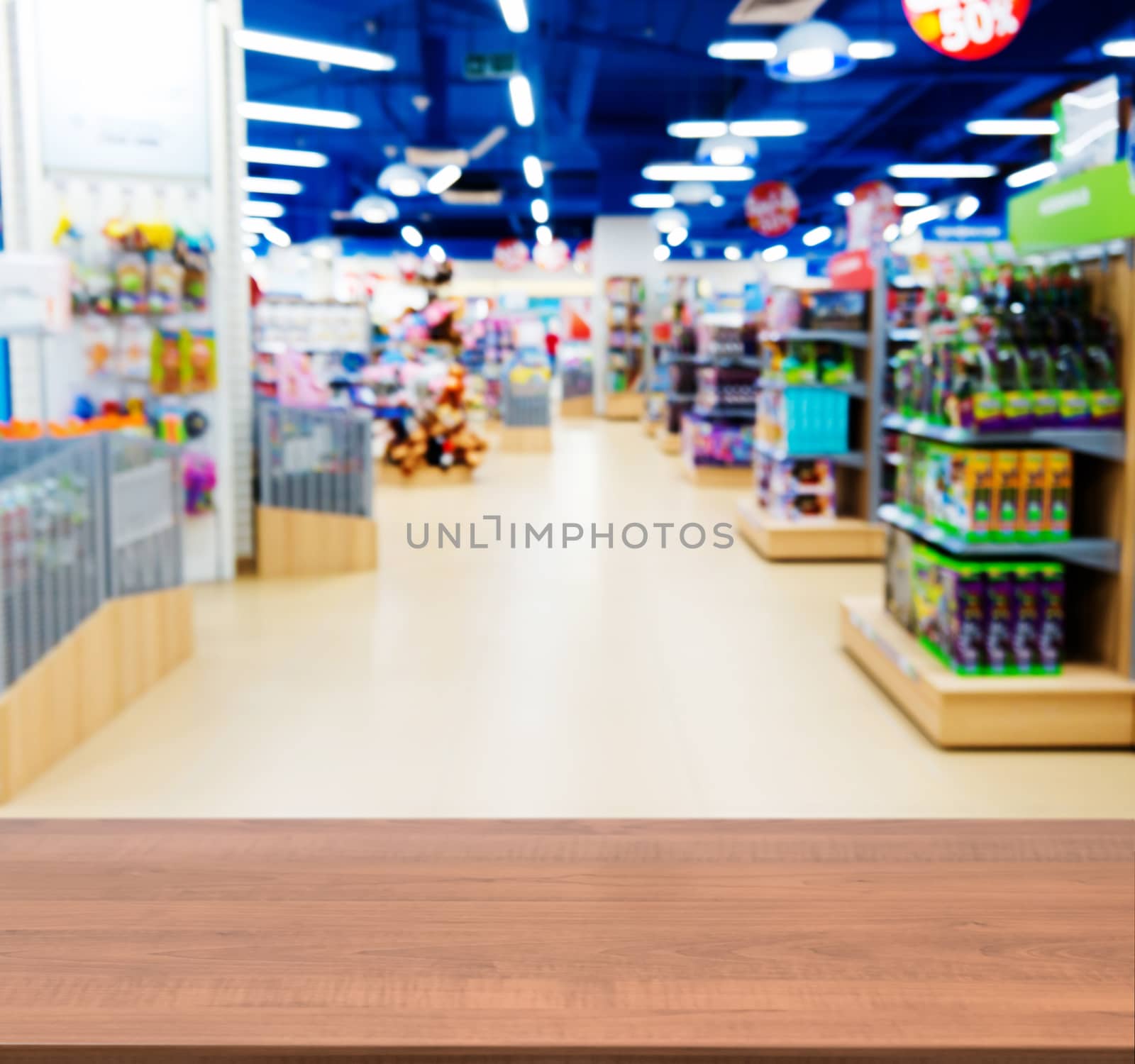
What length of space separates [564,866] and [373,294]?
1298cm

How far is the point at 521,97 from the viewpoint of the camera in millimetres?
12789

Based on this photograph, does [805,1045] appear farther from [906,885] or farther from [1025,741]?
[1025,741]

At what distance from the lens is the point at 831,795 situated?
3727 millimetres

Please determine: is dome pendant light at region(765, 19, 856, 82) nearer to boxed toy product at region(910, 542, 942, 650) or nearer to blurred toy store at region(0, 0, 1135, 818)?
blurred toy store at region(0, 0, 1135, 818)

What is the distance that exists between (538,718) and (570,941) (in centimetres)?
323

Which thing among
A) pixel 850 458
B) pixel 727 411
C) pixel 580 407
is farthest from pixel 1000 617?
pixel 580 407

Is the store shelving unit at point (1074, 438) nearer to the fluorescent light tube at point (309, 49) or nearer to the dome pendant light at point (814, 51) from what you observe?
the dome pendant light at point (814, 51)

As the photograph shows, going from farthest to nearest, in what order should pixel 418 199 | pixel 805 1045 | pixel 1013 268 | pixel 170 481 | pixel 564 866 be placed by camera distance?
pixel 418 199
pixel 170 481
pixel 1013 268
pixel 564 866
pixel 805 1045

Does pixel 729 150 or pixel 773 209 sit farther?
pixel 773 209

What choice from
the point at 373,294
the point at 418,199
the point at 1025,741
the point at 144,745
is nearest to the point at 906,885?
the point at 1025,741

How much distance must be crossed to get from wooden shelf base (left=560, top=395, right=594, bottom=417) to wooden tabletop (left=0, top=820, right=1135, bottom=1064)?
72.4ft

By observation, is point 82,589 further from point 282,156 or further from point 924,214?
point 924,214

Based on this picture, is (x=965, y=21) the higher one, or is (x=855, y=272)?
(x=965, y=21)

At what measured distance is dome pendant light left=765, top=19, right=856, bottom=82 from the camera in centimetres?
784
